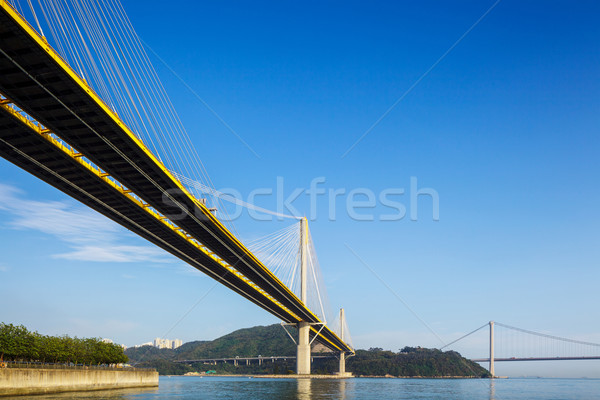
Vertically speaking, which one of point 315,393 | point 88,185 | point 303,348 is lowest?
point 303,348

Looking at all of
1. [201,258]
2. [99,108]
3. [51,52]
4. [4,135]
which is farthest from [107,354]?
[51,52]

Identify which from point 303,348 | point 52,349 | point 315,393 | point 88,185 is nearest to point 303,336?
point 303,348

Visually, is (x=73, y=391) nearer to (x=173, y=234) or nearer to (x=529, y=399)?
(x=173, y=234)

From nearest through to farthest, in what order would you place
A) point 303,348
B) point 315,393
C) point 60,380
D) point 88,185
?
1. point 88,185
2. point 60,380
3. point 315,393
4. point 303,348

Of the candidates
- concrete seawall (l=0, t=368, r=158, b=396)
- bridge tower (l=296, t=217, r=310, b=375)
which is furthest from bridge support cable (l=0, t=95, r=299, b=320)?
bridge tower (l=296, t=217, r=310, b=375)

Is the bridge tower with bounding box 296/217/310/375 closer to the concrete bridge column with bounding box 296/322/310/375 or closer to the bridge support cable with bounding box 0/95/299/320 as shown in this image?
the concrete bridge column with bounding box 296/322/310/375

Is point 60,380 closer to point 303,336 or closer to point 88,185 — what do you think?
point 88,185
